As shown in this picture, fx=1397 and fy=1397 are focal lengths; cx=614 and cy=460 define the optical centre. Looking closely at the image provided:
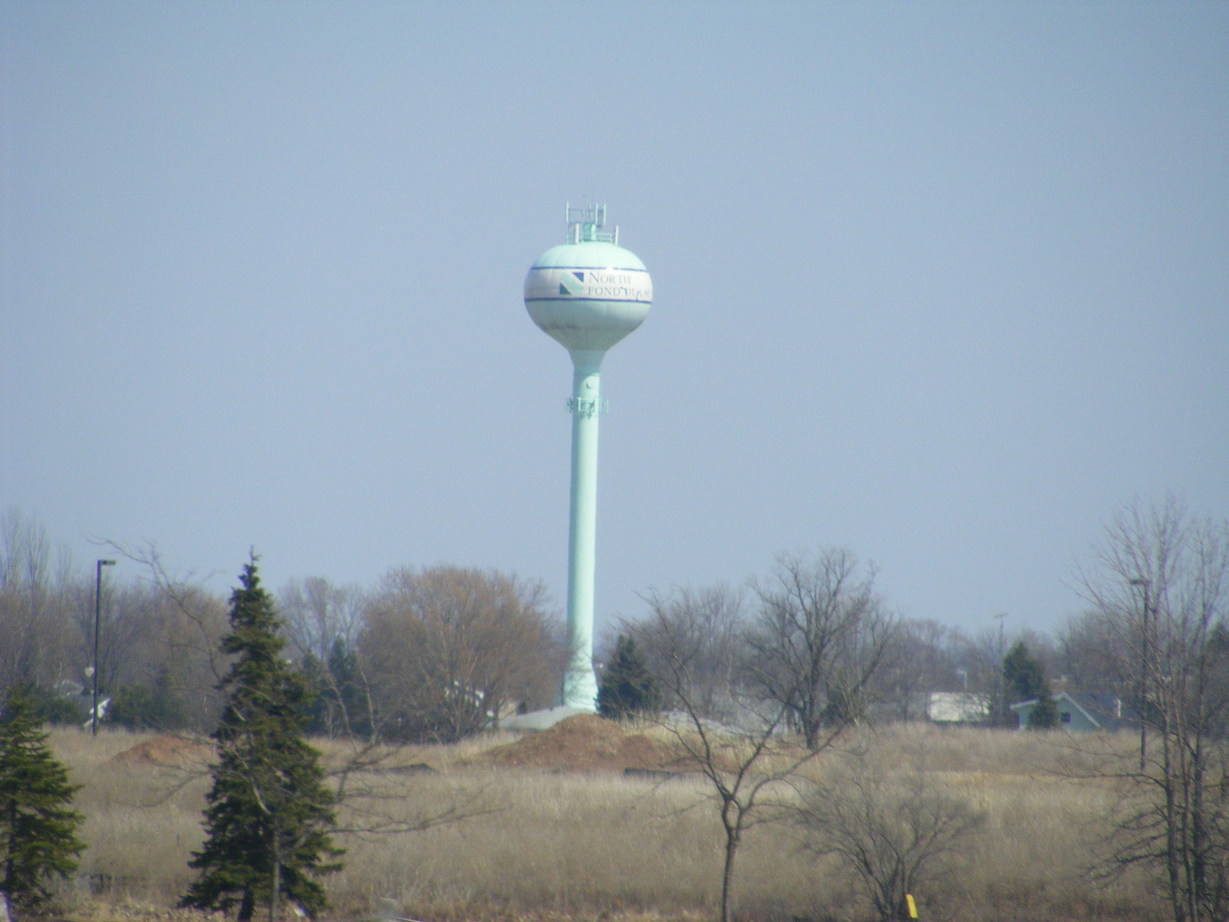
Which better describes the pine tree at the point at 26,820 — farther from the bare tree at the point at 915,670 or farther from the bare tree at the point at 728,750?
the bare tree at the point at 915,670

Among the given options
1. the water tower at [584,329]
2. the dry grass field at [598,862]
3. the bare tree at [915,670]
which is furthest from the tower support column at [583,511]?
the dry grass field at [598,862]

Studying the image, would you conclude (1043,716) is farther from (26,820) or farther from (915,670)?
(26,820)

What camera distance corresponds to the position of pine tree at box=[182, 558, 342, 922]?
548 inches

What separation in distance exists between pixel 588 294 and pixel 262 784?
37.1 m

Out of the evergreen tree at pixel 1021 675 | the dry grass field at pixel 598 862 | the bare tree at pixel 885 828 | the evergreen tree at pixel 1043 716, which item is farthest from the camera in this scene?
the evergreen tree at pixel 1021 675

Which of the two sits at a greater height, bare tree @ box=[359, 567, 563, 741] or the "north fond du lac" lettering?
the "north fond du lac" lettering

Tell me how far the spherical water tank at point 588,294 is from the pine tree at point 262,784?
35.1 metres

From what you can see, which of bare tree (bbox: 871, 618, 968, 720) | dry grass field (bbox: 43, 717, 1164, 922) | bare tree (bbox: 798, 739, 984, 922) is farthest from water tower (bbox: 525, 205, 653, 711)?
bare tree (bbox: 798, 739, 984, 922)

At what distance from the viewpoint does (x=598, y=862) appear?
21781mm

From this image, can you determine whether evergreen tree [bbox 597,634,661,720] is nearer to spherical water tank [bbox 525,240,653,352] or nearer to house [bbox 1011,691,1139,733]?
spherical water tank [bbox 525,240,653,352]

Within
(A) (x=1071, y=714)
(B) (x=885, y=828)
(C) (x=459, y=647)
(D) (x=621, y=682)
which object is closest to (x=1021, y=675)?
(A) (x=1071, y=714)

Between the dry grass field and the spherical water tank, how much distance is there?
979 inches

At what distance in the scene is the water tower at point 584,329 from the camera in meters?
49.9

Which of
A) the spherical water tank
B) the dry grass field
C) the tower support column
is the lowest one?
the dry grass field
